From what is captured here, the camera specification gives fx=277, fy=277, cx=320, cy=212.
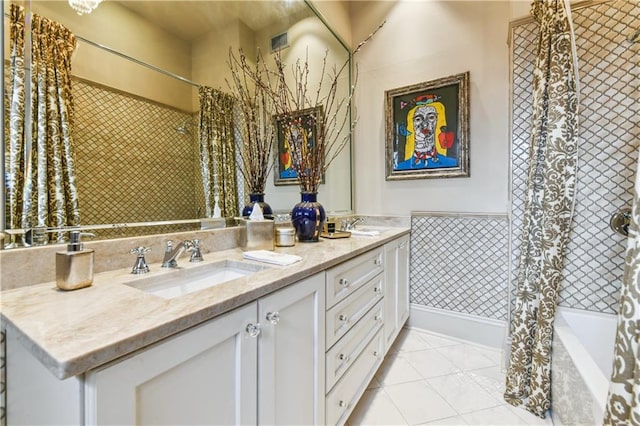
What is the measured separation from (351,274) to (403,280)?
97cm

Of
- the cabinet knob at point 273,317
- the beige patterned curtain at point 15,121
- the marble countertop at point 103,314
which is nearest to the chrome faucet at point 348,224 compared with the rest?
the marble countertop at point 103,314

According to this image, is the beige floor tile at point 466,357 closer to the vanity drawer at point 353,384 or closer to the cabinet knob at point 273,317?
the vanity drawer at point 353,384

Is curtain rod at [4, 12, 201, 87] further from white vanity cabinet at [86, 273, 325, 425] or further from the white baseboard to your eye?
the white baseboard

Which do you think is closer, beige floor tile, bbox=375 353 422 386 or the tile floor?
the tile floor

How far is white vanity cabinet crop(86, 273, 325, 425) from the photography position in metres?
0.47

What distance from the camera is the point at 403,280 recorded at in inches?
81.1

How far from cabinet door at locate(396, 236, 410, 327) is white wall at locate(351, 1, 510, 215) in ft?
1.19

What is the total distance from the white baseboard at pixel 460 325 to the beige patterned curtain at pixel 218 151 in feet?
5.55

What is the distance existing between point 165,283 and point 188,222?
1.19ft

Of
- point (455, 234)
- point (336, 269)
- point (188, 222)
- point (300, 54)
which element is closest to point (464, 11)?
point (300, 54)

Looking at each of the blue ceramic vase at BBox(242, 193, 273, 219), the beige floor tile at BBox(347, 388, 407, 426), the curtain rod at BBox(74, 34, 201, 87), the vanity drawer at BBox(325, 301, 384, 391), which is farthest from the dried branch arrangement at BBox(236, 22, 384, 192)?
the beige floor tile at BBox(347, 388, 407, 426)

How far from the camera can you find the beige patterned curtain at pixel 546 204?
135cm

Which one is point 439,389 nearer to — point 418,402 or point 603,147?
point 418,402

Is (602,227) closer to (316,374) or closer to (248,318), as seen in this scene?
(316,374)
